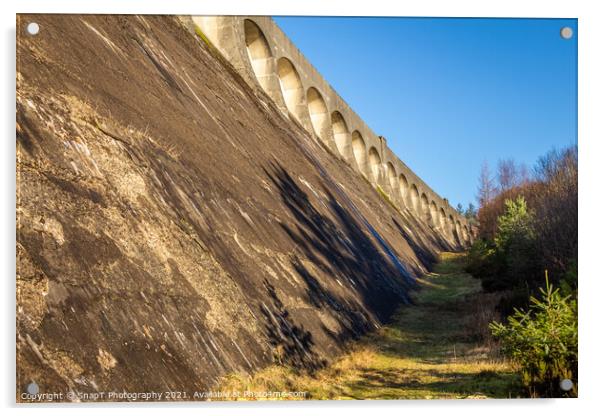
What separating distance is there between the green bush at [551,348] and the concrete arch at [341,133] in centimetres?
2814

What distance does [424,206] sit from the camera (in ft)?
193

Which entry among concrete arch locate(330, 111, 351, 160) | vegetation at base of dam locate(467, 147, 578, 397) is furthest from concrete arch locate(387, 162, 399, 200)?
vegetation at base of dam locate(467, 147, 578, 397)

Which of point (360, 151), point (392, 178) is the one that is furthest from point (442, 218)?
point (360, 151)

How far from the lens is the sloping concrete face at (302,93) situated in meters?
20.3

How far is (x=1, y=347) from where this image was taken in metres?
5.55

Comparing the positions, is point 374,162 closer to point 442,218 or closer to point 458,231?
point 442,218

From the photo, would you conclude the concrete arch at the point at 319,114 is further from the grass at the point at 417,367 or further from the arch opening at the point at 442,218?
the arch opening at the point at 442,218

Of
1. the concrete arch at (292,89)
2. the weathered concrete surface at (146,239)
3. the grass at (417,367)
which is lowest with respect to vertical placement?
the grass at (417,367)

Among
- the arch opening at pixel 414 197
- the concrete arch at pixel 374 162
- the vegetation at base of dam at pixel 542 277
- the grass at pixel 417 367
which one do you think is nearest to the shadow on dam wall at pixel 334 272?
the grass at pixel 417 367

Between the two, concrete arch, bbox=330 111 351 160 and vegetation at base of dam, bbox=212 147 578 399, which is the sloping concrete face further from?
vegetation at base of dam, bbox=212 147 578 399

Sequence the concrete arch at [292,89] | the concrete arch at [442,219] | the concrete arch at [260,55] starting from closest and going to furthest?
the concrete arch at [260,55], the concrete arch at [292,89], the concrete arch at [442,219]

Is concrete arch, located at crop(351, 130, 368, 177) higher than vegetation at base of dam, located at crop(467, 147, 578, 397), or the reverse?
concrete arch, located at crop(351, 130, 368, 177)

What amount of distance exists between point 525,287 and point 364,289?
3.41 meters

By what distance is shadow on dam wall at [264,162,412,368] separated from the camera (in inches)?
313
